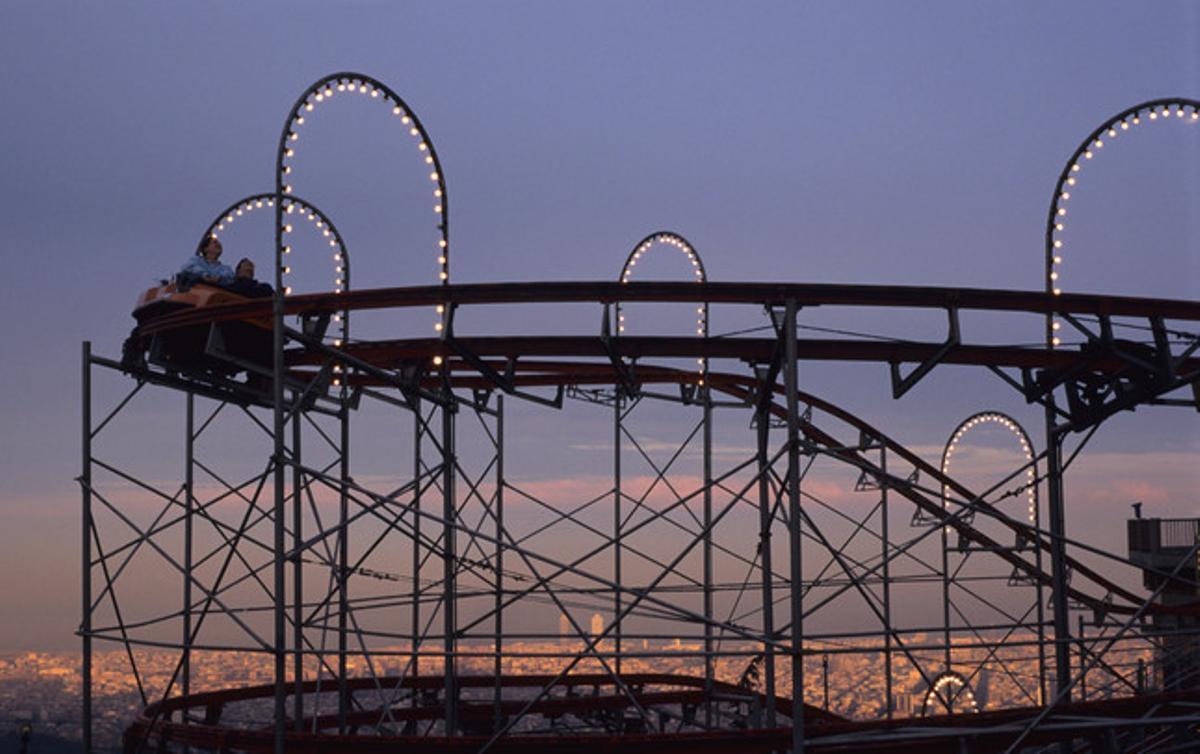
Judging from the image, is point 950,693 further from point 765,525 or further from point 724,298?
point 724,298

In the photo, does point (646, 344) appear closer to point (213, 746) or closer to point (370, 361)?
point (370, 361)

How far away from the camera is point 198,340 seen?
57.0 feet

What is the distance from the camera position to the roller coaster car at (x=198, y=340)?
54.3 ft

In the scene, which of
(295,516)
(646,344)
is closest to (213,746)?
(295,516)

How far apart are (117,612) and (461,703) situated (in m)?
7.37

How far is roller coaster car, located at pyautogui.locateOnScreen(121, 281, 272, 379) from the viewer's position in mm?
16547

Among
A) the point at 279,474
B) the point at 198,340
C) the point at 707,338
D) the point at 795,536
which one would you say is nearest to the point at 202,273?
the point at 198,340

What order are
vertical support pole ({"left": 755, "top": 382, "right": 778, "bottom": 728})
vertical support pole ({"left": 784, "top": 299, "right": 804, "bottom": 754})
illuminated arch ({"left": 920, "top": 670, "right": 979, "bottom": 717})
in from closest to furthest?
vertical support pole ({"left": 784, "top": 299, "right": 804, "bottom": 754}) < vertical support pole ({"left": 755, "top": 382, "right": 778, "bottom": 728}) < illuminated arch ({"left": 920, "top": 670, "right": 979, "bottom": 717})

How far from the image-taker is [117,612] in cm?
1794

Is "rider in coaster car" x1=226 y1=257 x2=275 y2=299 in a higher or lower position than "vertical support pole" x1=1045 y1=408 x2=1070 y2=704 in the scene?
higher

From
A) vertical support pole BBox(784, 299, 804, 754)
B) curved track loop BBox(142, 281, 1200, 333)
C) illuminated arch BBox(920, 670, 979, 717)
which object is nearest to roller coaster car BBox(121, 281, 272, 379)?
curved track loop BBox(142, 281, 1200, 333)

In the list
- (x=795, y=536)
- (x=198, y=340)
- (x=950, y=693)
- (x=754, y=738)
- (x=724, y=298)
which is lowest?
(x=754, y=738)

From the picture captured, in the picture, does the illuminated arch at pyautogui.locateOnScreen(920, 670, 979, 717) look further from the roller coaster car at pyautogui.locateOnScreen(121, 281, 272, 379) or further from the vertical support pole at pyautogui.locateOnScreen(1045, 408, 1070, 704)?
the roller coaster car at pyautogui.locateOnScreen(121, 281, 272, 379)

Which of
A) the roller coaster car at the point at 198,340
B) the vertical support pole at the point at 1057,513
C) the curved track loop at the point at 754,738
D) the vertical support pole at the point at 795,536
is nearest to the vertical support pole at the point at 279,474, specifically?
the curved track loop at the point at 754,738
